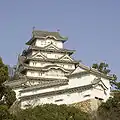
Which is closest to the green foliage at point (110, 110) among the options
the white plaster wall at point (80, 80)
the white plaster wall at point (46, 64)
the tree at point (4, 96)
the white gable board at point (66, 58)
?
the white plaster wall at point (80, 80)

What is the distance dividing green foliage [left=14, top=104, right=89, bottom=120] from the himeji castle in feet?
6.56

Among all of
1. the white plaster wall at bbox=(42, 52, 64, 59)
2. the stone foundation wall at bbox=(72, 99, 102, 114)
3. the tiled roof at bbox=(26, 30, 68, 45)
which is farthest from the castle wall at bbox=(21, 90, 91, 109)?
the tiled roof at bbox=(26, 30, 68, 45)

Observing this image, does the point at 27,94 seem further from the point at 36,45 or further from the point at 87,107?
the point at 36,45

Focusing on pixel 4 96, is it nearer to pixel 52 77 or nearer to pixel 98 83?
pixel 98 83

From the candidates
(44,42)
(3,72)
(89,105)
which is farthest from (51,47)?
(3,72)

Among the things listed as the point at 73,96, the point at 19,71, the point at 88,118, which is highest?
the point at 19,71

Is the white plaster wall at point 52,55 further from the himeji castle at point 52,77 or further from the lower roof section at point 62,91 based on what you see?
the lower roof section at point 62,91

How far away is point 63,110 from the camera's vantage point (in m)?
27.5

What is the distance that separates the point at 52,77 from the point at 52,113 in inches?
472

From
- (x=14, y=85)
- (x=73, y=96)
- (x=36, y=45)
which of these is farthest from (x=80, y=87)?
(x=36, y=45)

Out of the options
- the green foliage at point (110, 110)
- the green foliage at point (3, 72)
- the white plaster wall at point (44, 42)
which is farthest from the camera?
the white plaster wall at point (44, 42)

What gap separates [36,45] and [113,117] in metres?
16.9

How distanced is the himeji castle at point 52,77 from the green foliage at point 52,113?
6.56 feet

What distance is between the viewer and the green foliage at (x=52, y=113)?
86.0ft
